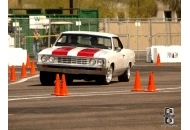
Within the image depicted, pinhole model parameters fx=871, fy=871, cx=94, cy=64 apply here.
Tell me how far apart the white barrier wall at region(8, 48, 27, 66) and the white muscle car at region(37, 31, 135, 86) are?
12957 millimetres

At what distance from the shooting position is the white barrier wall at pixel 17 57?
39.3 meters

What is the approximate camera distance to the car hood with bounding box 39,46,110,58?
25.1 metres

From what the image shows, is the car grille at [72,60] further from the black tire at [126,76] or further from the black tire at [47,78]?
the black tire at [126,76]

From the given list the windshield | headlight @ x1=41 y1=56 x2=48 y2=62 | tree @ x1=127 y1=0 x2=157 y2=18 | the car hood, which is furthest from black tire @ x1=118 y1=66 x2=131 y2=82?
tree @ x1=127 y1=0 x2=157 y2=18

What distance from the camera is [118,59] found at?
26.5 metres

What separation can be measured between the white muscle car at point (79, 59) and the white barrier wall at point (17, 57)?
1296 centimetres

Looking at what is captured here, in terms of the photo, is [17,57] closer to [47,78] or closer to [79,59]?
[47,78]

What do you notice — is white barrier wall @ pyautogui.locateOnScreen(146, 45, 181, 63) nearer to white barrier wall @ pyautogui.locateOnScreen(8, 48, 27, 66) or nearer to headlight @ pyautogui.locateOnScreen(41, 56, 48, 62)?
white barrier wall @ pyautogui.locateOnScreen(8, 48, 27, 66)

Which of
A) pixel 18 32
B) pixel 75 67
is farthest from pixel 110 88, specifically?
pixel 18 32

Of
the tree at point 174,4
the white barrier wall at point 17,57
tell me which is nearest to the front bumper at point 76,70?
the white barrier wall at point 17,57

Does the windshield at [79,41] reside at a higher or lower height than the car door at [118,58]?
higher

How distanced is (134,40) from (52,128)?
1894 inches
